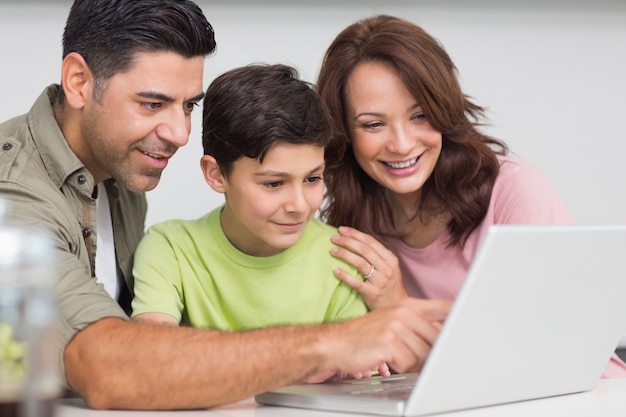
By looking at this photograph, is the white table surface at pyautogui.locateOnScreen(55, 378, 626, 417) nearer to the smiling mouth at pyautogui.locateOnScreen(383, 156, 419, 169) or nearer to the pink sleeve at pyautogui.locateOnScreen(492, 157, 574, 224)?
the pink sleeve at pyautogui.locateOnScreen(492, 157, 574, 224)

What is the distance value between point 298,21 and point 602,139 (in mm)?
1015

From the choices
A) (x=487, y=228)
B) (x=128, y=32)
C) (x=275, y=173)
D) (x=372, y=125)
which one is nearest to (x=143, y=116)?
(x=128, y=32)

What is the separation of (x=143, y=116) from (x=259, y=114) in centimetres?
22

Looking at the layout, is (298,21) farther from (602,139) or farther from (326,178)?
(602,139)

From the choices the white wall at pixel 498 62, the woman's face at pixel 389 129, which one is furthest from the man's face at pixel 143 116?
the white wall at pixel 498 62

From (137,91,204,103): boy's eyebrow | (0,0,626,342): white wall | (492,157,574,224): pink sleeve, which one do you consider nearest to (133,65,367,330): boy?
(137,91,204,103): boy's eyebrow

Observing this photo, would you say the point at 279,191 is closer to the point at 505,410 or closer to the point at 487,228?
the point at 487,228

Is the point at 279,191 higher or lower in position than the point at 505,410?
higher

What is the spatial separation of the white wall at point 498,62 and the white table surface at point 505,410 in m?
1.42

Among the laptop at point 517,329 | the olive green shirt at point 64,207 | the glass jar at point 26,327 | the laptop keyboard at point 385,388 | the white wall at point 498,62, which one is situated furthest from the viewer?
the white wall at point 498,62

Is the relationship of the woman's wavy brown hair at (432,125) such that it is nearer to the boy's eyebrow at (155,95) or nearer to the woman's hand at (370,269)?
the woman's hand at (370,269)

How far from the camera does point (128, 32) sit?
1.78 meters

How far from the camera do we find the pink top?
1944 millimetres

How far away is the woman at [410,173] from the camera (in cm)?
192
